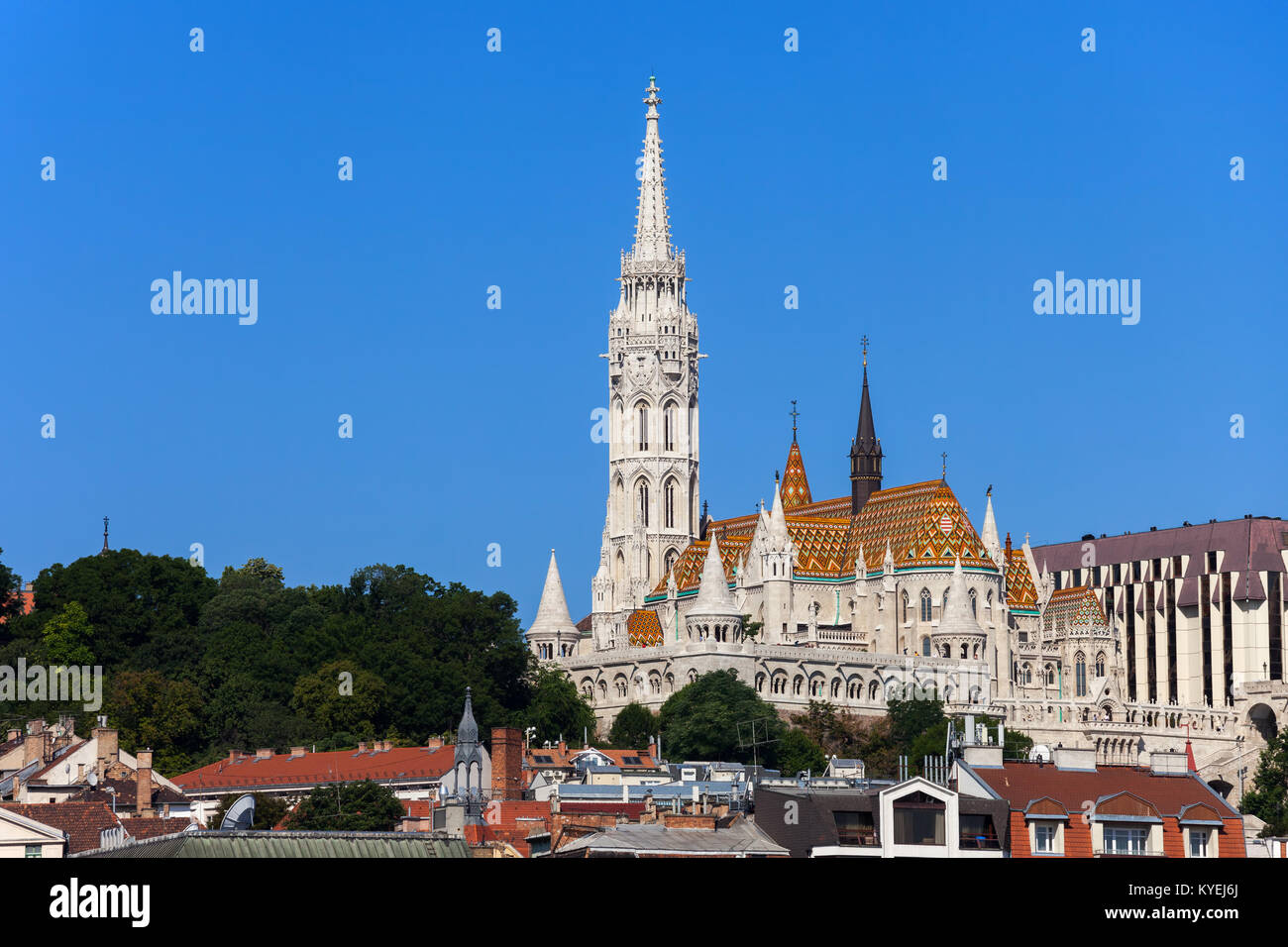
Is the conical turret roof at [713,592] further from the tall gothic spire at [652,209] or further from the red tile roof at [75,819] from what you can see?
the red tile roof at [75,819]

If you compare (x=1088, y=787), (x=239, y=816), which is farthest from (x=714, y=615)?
(x=1088, y=787)

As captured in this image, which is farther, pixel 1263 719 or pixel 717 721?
pixel 1263 719

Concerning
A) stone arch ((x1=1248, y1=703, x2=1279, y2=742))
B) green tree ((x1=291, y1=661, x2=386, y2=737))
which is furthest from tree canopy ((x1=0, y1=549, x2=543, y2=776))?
stone arch ((x1=1248, y1=703, x2=1279, y2=742))

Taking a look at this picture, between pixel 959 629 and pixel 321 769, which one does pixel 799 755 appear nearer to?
pixel 959 629

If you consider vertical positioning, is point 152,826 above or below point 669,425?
Result: below

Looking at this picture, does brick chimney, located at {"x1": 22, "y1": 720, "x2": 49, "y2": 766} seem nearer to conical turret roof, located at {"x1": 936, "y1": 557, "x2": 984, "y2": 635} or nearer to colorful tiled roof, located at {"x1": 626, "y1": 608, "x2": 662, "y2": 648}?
colorful tiled roof, located at {"x1": 626, "y1": 608, "x2": 662, "y2": 648}

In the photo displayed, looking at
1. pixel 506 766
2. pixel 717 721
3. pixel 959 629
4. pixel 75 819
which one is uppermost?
pixel 959 629
